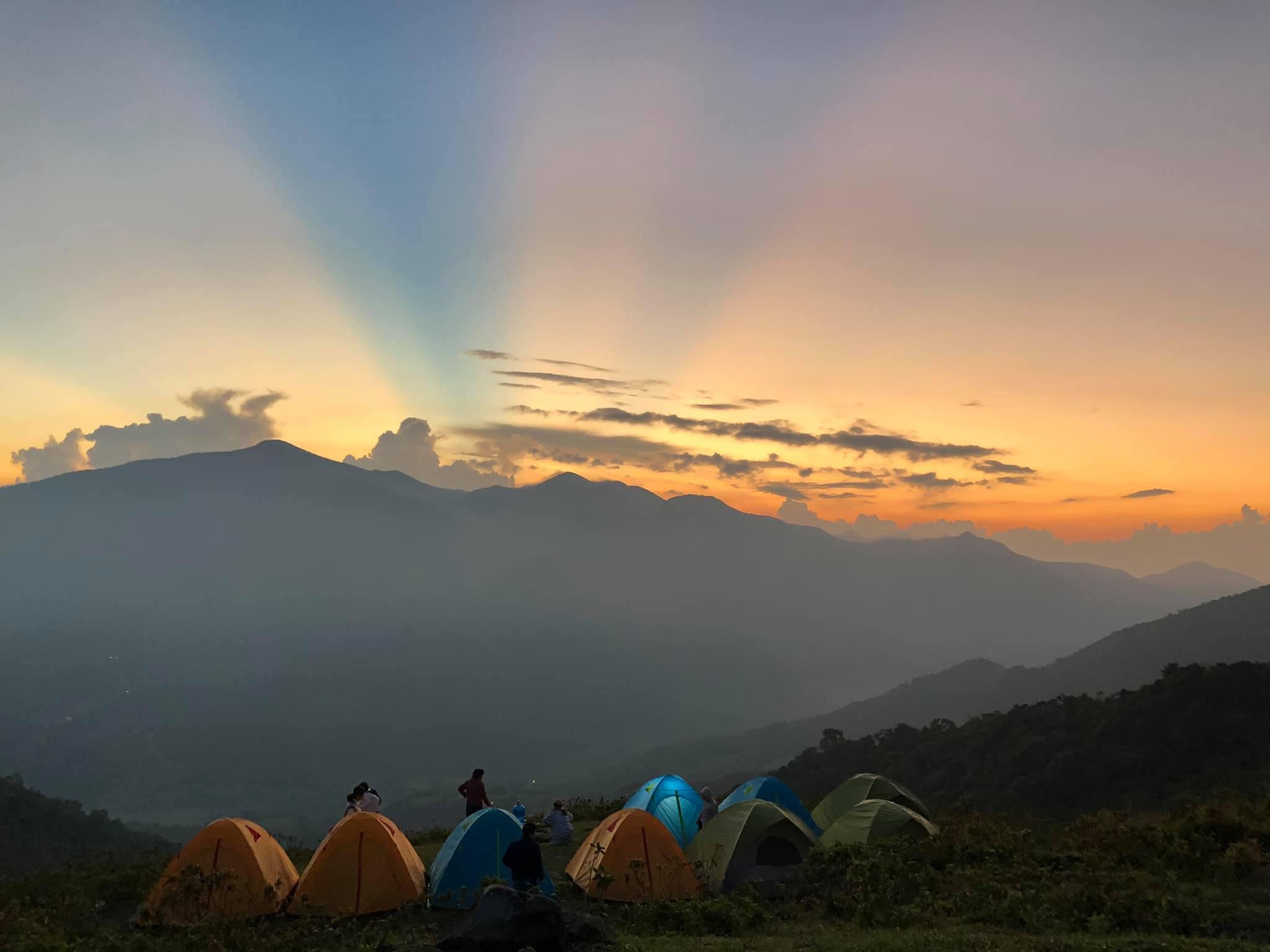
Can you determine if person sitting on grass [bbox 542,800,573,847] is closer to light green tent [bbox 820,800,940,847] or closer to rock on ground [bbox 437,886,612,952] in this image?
light green tent [bbox 820,800,940,847]

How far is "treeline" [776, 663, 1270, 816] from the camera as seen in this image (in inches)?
1603

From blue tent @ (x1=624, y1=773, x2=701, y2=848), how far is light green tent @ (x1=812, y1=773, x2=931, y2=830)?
382 centimetres

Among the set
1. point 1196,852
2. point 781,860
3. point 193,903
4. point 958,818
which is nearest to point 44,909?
point 193,903

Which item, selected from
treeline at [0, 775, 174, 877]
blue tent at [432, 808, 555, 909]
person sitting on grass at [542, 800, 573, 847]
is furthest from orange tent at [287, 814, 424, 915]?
treeline at [0, 775, 174, 877]

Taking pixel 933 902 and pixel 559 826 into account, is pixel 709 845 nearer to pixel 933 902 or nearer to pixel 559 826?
pixel 559 826

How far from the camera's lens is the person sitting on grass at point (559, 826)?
2059 cm

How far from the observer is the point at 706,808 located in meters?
21.4

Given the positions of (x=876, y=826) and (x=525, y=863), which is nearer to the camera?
(x=525, y=863)

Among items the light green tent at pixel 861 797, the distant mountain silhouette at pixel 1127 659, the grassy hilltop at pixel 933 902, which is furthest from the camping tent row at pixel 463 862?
the distant mountain silhouette at pixel 1127 659

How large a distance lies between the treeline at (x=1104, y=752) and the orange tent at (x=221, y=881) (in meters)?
24.0

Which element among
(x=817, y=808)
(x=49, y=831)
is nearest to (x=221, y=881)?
(x=817, y=808)

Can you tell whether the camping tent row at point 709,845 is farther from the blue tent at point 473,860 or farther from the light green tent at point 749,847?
the blue tent at point 473,860

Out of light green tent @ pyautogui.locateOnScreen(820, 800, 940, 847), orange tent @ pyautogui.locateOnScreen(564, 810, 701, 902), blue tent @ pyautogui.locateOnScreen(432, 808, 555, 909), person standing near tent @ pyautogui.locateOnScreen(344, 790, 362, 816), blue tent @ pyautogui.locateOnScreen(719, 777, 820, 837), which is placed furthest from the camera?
blue tent @ pyautogui.locateOnScreen(719, 777, 820, 837)

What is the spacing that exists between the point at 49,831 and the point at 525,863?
90929 mm
